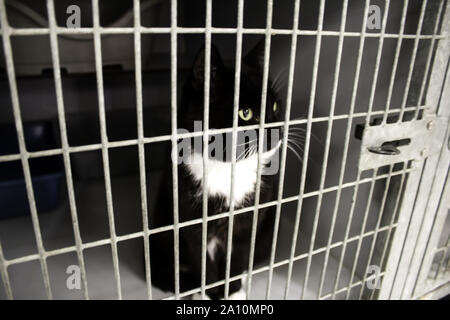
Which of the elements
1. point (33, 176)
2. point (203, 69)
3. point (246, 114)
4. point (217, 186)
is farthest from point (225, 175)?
point (33, 176)

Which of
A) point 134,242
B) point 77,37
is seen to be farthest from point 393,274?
point 77,37

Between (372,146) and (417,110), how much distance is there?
144mm

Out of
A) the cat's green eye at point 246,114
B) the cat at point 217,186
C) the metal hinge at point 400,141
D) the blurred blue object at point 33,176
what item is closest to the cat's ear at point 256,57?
the cat at point 217,186

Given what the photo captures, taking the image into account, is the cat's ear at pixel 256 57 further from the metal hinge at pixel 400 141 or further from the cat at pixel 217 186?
the metal hinge at pixel 400 141

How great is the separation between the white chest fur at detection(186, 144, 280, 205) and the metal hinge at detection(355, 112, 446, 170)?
0.81ft

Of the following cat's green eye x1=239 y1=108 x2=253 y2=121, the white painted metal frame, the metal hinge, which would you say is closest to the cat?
cat's green eye x1=239 y1=108 x2=253 y2=121

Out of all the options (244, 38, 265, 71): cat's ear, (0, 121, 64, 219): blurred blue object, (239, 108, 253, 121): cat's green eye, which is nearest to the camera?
(239, 108, 253, 121): cat's green eye

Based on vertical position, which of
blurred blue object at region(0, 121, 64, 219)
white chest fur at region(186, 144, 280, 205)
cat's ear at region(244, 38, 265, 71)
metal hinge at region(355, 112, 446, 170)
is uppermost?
cat's ear at region(244, 38, 265, 71)

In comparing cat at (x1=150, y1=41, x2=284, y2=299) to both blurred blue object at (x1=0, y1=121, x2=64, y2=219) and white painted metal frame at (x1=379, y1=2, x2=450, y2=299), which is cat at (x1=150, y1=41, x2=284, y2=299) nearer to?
white painted metal frame at (x1=379, y1=2, x2=450, y2=299)

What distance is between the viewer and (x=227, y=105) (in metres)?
0.82

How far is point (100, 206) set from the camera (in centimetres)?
142

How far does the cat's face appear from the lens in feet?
2.43
